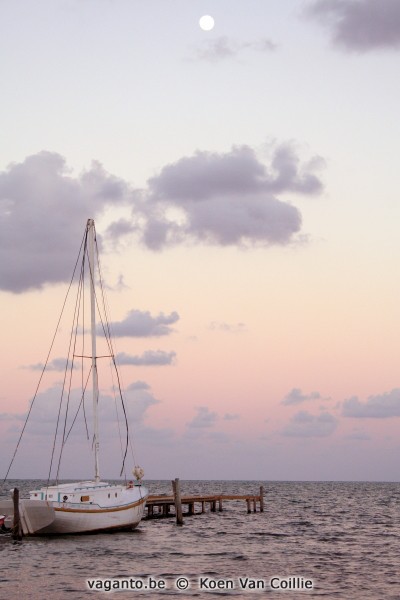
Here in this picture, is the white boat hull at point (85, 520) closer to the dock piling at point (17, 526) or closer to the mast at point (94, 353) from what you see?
the dock piling at point (17, 526)

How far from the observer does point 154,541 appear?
1853 inches

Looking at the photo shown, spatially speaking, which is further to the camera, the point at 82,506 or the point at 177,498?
the point at 177,498

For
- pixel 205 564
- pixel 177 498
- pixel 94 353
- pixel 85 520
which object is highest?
pixel 94 353

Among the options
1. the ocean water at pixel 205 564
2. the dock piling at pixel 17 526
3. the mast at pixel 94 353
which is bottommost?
the ocean water at pixel 205 564

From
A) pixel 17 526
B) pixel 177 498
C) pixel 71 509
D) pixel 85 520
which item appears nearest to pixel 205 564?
pixel 85 520

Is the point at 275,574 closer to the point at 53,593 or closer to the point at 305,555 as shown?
the point at 305,555

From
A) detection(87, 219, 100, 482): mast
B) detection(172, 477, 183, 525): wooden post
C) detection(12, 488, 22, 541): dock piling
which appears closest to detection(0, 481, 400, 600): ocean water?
detection(12, 488, 22, 541): dock piling

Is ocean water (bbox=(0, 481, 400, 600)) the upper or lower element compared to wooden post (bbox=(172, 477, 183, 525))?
lower

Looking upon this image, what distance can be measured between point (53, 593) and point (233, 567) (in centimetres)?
1040

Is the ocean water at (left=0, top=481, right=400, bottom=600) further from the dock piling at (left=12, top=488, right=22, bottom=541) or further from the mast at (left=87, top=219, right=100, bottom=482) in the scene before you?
the mast at (left=87, top=219, right=100, bottom=482)

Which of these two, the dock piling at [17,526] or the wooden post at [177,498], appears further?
the wooden post at [177,498]

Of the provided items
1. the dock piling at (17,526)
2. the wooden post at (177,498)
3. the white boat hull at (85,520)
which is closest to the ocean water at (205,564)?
the white boat hull at (85,520)

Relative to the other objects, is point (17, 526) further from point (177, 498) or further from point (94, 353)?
point (177, 498)

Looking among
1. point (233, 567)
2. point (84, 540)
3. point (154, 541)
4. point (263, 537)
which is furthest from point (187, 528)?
point (233, 567)
